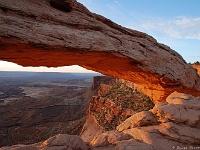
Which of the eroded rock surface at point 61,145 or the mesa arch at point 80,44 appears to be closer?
the eroded rock surface at point 61,145

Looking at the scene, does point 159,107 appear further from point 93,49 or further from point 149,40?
point 149,40

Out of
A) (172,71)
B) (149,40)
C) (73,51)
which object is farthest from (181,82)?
(73,51)

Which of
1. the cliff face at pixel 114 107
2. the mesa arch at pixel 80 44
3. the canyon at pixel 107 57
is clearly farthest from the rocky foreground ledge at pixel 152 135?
the cliff face at pixel 114 107

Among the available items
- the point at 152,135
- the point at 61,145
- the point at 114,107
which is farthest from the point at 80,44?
the point at 114,107

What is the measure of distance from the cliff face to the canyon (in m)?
7.14

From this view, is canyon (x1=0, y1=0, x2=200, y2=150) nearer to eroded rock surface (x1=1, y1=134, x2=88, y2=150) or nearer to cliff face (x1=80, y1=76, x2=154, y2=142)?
eroded rock surface (x1=1, y1=134, x2=88, y2=150)

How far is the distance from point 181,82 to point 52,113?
4246 centimetres

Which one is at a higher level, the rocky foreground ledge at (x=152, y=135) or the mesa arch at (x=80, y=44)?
the mesa arch at (x=80, y=44)

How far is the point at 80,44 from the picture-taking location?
9742 mm

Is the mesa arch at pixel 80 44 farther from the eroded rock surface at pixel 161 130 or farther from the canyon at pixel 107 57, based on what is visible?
the eroded rock surface at pixel 161 130

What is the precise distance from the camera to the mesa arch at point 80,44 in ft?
26.8

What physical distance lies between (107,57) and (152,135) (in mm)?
5501

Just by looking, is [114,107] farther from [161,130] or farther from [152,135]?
[152,135]

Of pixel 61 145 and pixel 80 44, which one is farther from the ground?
pixel 80 44
